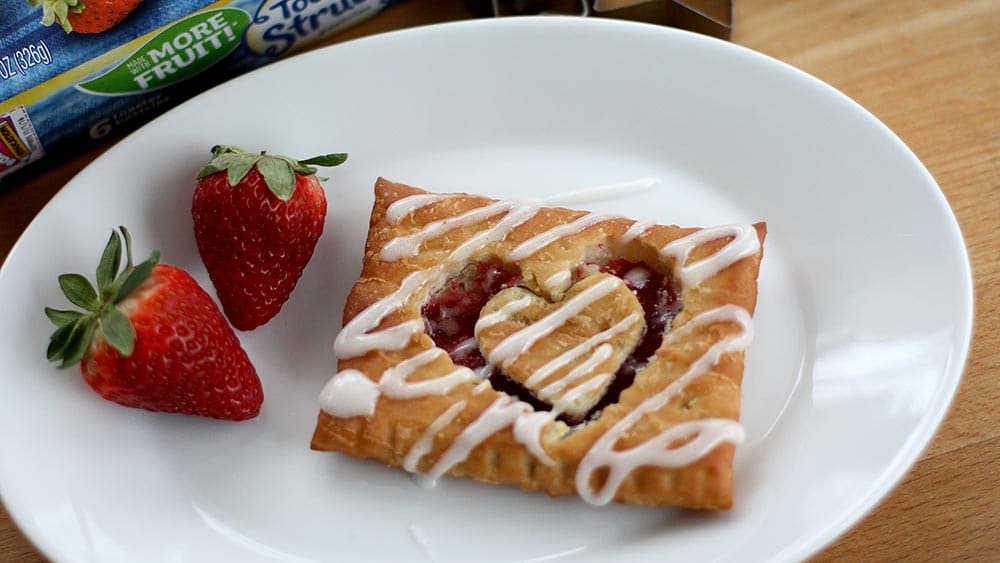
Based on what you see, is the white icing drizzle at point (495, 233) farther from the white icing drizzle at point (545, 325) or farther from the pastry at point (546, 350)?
the white icing drizzle at point (545, 325)

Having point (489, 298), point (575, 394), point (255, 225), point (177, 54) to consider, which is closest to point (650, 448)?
point (575, 394)

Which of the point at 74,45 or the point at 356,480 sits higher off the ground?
the point at 74,45

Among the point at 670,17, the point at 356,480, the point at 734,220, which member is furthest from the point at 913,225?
the point at 356,480

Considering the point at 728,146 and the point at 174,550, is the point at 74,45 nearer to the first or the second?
the point at 174,550

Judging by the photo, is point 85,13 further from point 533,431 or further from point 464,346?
point 533,431

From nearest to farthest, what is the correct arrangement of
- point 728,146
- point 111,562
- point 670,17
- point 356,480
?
1. point 111,562
2. point 356,480
3. point 728,146
4. point 670,17

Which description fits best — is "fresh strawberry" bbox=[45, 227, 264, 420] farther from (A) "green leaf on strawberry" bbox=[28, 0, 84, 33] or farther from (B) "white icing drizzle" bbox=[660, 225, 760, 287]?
(B) "white icing drizzle" bbox=[660, 225, 760, 287]

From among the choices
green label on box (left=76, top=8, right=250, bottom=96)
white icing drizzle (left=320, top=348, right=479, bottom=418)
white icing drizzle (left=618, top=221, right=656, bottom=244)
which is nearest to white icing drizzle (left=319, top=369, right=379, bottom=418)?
white icing drizzle (left=320, top=348, right=479, bottom=418)
